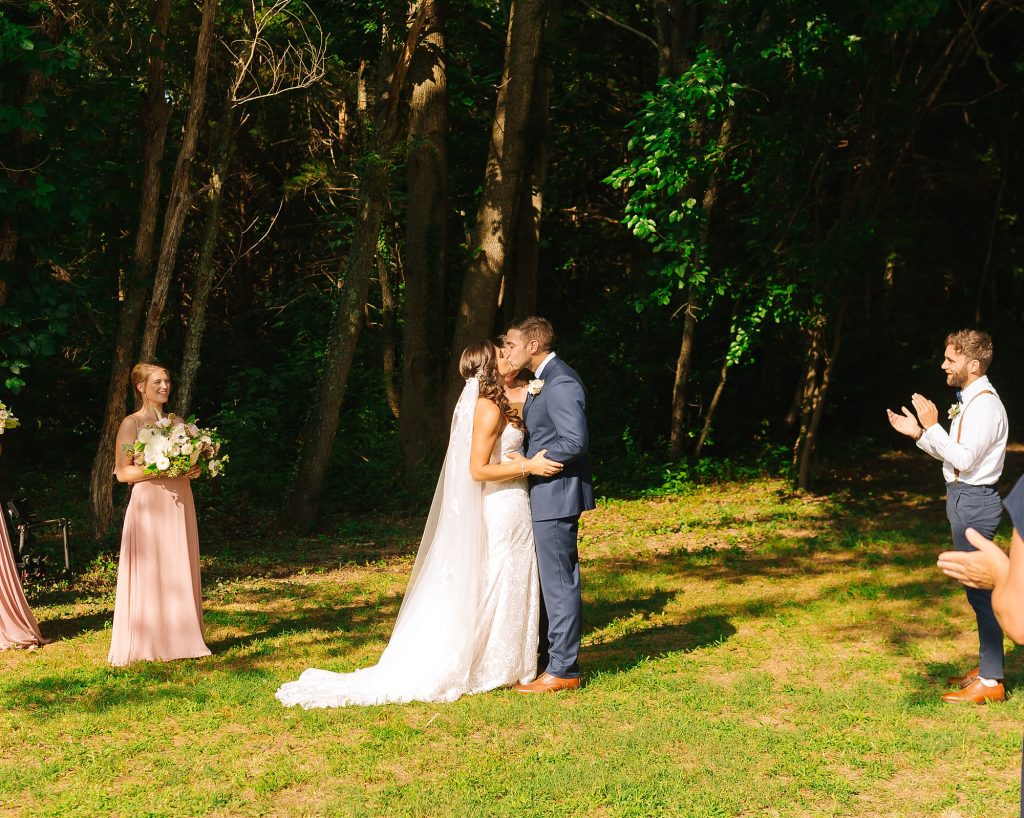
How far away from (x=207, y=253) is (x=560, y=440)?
24.2 ft

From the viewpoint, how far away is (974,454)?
650 centimetres

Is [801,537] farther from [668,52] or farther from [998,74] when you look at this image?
[998,74]

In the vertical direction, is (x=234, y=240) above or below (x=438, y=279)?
above

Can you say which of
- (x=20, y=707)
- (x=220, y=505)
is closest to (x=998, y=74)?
(x=220, y=505)

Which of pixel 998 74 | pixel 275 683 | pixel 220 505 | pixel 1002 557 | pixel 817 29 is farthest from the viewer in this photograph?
pixel 998 74

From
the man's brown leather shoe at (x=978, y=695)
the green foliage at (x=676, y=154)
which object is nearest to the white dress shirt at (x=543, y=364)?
the man's brown leather shoe at (x=978, y=695)

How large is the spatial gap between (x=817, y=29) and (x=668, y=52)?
492 centimetres

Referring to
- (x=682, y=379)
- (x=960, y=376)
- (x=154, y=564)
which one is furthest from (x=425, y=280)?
(x=960, y=376)

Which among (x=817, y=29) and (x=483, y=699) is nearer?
(x=483, y=699)

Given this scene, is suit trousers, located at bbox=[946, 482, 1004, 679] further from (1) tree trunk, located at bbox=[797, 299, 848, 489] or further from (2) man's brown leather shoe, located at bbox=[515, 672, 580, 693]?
(1) tree trunk, located at bbox=[797, 299, 848, 489]

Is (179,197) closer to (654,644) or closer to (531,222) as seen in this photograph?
(531,222)

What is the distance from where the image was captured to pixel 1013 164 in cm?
1784

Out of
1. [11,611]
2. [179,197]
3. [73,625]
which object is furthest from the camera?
[179,197]

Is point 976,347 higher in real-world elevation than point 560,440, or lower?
higher
